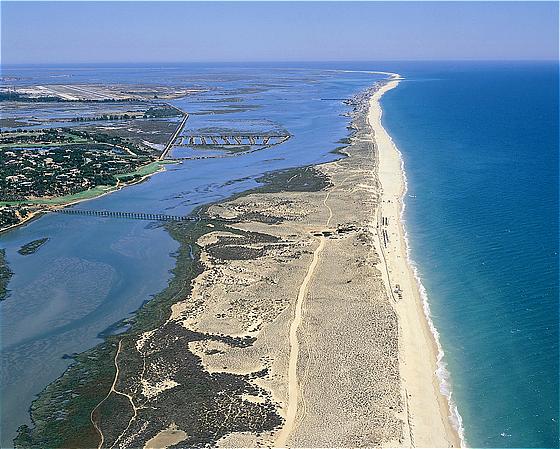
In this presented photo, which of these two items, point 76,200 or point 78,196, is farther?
point 78,196

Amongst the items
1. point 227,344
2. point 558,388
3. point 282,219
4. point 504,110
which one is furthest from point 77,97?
point 558,388

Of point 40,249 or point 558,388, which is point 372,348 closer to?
point 558,388

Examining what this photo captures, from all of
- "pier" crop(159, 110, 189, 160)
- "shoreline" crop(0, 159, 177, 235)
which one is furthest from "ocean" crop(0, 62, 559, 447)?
"pier" crop(159, 110, 189, 160)

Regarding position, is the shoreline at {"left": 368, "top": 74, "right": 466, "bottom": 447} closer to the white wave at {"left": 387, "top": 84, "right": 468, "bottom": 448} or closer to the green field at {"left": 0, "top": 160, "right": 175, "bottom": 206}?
the white wave at {"left": 387, "top": 84, "right": 468, "bottom": 448}

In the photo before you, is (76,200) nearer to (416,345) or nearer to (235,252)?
(235,252)

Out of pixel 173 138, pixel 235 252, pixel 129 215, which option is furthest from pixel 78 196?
pixel 173 138

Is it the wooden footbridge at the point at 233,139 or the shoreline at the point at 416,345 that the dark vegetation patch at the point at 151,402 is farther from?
the wooden footbridge at the point at 233,139
